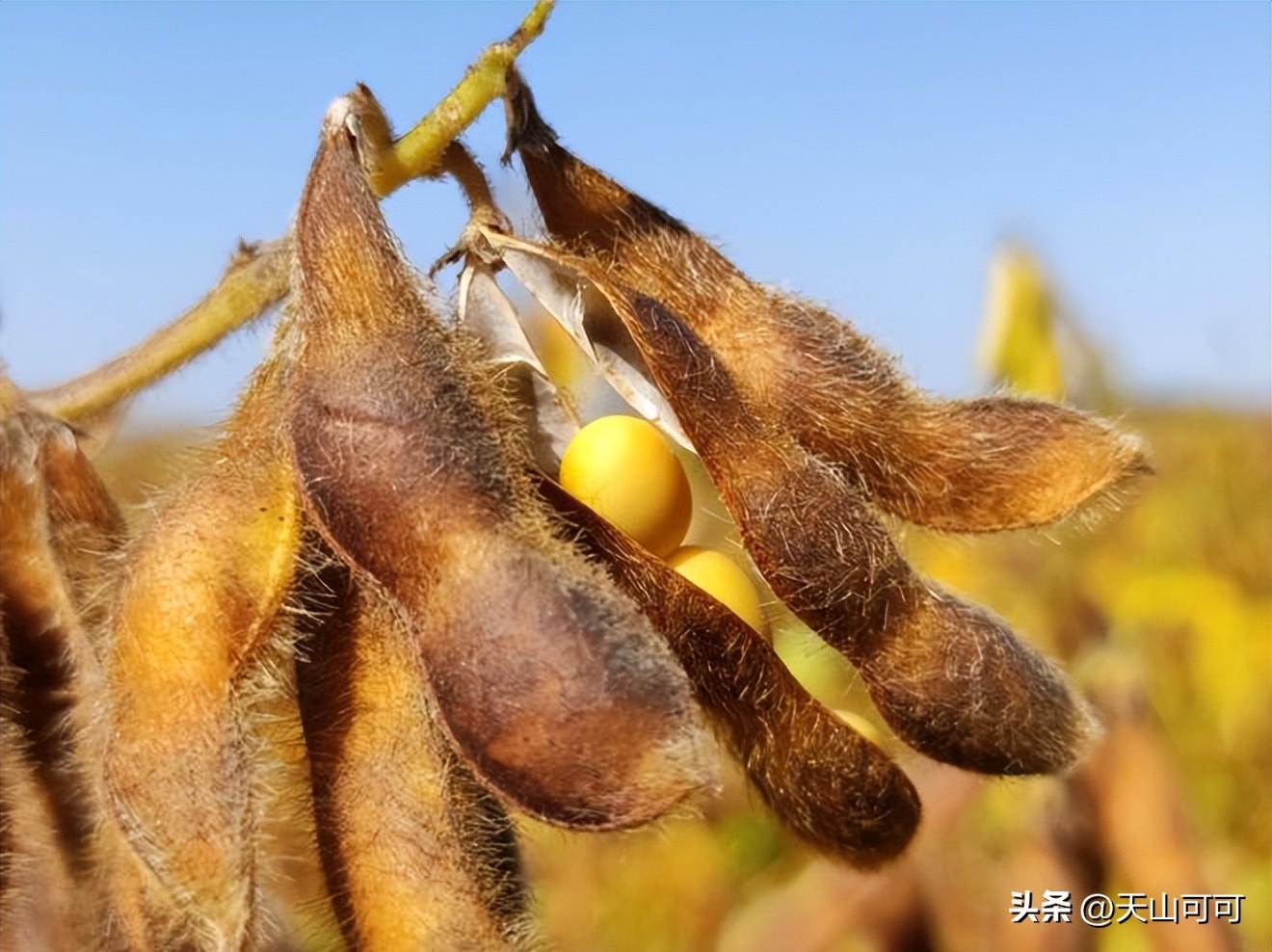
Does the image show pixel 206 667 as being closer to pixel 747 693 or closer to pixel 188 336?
pixel 188 336

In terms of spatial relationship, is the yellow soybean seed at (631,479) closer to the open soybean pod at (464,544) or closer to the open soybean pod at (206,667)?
the open soybean pod at (464,544)

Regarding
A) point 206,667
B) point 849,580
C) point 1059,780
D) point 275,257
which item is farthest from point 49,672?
point 1059,780

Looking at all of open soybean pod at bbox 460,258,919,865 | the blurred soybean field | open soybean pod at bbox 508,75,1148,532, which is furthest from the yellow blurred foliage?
open soybean pod at bbox 460,258,919,865

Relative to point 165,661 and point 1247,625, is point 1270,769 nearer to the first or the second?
point 1247,625

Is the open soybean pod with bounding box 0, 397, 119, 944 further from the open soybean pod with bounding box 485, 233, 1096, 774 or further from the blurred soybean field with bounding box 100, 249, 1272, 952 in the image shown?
the open soybean pod with bounding box 485, 233, 1096, 774

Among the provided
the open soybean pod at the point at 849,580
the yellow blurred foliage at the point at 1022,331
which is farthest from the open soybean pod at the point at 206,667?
the yellow blurred foliage at the point at 1022,331

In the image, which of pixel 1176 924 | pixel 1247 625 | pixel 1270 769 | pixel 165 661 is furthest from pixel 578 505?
pixel 1247 625

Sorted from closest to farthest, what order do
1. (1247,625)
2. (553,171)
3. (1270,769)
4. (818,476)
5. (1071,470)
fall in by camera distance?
(818,476) < (553,171) < (1071,470) < (1270,769) < (1247,625)
